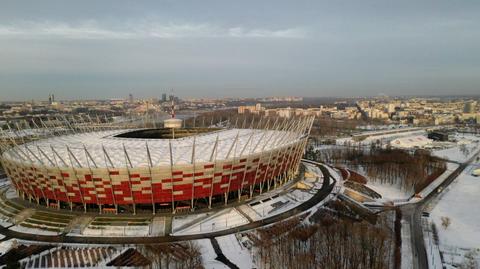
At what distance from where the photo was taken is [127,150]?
52.7 m

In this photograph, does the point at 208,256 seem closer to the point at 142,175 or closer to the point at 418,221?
the point at 142,175

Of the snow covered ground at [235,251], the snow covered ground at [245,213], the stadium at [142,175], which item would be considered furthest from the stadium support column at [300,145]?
the snow covered ground at [235,251]

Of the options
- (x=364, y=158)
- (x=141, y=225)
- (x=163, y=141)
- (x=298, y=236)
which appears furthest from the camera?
(x=364, y=158)

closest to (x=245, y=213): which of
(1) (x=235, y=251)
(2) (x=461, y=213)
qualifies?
(1) (x=235, y=251)

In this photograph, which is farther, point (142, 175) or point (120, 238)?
point (142, 175)

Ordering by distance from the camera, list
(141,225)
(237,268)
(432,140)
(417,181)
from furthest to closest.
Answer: (432,140) → (417,181) → (141,225) → (237,268)

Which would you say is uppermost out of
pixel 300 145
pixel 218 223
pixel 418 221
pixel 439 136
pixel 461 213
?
pixel 300 145

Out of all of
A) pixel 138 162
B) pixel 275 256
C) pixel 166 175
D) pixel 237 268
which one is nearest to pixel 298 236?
pixel 275 256

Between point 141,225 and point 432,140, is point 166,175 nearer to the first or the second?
point 141,225

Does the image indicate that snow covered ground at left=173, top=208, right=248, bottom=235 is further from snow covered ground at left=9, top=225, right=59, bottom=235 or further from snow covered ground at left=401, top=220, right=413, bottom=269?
snow covered ground at left=401, top=220, right=413, bottom=269

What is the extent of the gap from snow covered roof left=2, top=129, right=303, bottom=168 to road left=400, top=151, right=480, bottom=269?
2194 cm

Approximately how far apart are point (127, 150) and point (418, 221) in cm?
4412

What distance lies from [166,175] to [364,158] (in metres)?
72.3

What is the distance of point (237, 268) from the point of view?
35875mm
